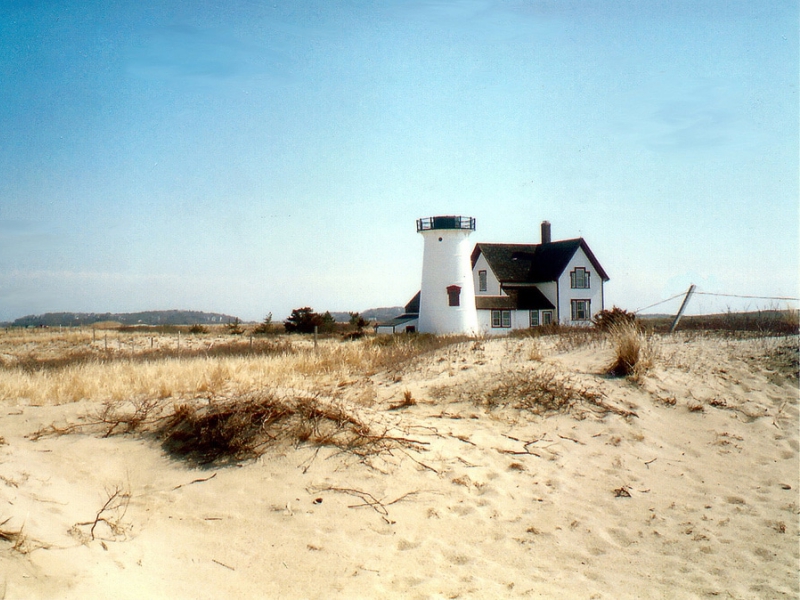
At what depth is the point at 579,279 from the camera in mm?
39875

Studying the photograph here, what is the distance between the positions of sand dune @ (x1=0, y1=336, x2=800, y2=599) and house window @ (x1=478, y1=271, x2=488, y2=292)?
3139 centimetres

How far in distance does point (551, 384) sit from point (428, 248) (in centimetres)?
2681

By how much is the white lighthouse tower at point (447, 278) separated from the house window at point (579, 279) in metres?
8.13

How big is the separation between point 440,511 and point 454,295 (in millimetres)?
29045

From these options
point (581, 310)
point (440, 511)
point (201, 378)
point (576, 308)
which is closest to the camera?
point (440, 511)

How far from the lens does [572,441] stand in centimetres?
802

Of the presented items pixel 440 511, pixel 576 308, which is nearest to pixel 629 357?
pixel 440 511

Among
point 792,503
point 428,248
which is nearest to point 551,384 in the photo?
point 792,503

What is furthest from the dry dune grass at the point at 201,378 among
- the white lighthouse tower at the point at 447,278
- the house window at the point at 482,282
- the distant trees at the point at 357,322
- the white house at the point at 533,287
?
the distant trees at the point at 357,322

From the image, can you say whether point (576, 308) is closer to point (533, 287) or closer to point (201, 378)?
point (533, 287)

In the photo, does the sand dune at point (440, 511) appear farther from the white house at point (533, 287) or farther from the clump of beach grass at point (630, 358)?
the white house at point (533, 287)

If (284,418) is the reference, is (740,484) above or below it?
below

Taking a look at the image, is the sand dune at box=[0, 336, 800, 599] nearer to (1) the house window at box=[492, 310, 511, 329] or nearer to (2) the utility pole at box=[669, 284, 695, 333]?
(2) the utility pole at box=[669, 284, 695, 333]

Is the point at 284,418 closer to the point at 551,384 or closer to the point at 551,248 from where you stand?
the point at 551,384
